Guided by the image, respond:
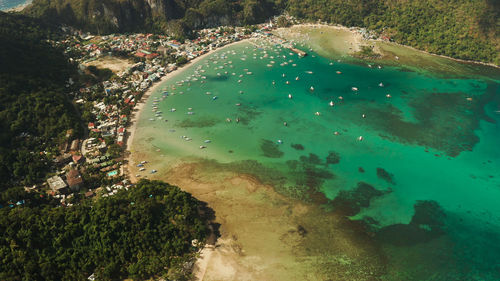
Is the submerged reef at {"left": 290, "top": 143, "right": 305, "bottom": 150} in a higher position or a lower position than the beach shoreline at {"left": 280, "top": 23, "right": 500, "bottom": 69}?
lower

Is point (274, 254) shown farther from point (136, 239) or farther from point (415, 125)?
point (415, 125)

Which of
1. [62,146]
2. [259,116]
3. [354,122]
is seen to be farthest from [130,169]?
[354,122]

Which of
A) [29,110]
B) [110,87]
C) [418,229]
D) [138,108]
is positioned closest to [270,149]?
[418,229]

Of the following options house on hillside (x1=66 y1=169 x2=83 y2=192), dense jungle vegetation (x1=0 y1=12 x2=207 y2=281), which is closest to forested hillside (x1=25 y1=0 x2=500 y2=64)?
house on hillside (x1=66 y1=169 x2=83 y2=192)

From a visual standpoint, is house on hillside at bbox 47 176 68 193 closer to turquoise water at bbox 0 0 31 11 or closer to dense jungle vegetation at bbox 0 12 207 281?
dense jungle vegetation at bbox 0 12 207 281

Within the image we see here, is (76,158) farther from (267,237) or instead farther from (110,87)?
(267,237)
